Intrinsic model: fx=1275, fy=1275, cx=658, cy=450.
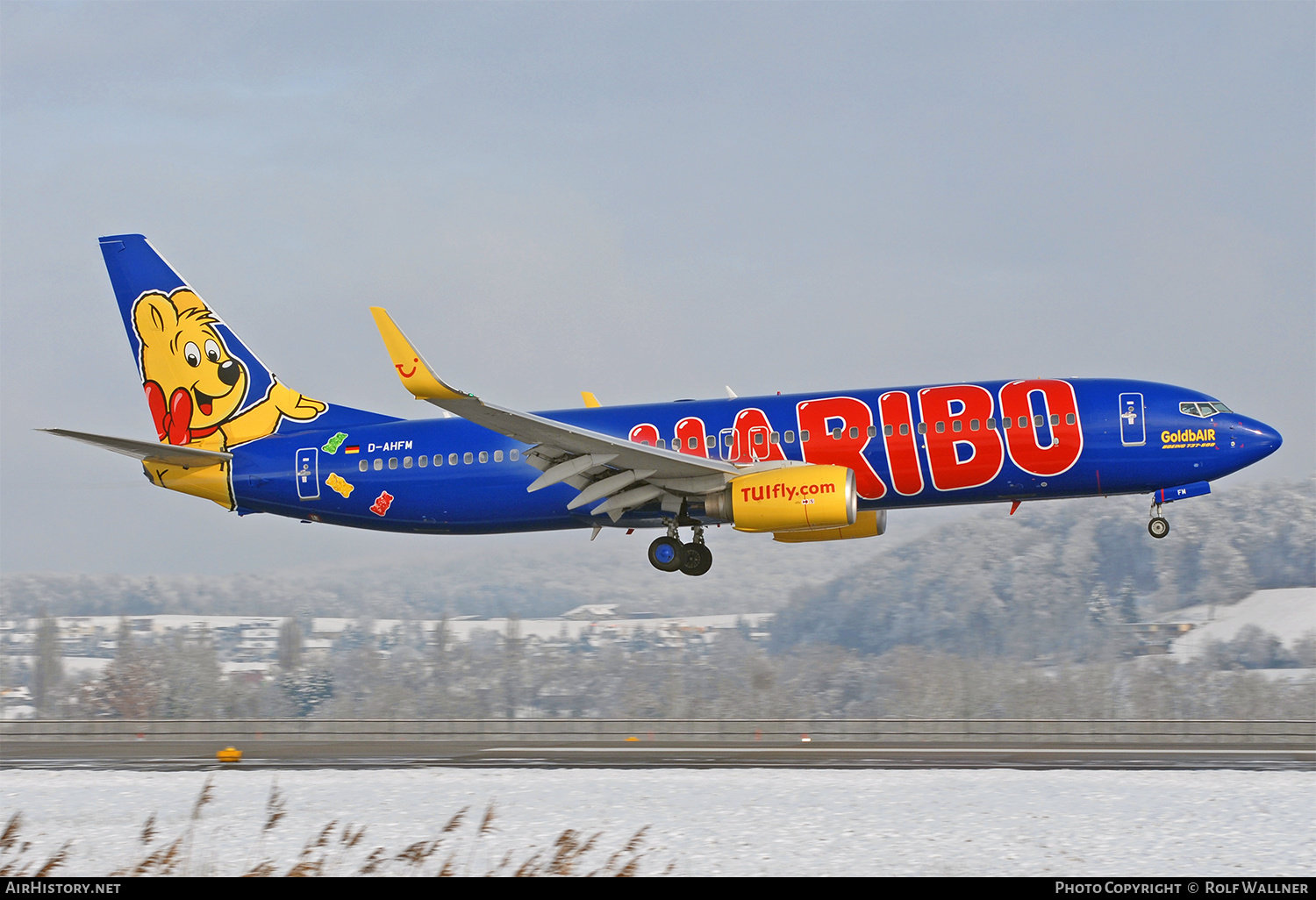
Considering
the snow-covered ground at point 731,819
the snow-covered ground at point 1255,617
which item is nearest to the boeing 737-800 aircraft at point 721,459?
the snow-covered ground at point 731,819

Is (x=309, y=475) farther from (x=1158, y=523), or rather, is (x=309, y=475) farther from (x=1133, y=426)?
(x=1158, y=523)

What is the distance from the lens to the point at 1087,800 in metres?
20.3

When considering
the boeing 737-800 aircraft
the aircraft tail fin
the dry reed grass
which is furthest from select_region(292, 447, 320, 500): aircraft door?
the dry reed grass

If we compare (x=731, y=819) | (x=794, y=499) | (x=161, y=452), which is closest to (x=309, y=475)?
(x=161, y=452)

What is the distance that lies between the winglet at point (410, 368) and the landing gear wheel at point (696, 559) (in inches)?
308

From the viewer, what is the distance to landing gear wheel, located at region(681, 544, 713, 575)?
30203 mm

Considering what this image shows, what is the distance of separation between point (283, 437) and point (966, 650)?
5205cm

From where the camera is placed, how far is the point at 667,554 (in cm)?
3028

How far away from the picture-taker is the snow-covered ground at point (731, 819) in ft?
52.1

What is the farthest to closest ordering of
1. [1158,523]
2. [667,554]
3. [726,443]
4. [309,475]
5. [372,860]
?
[309,475]
[667,554]
[726,443]
[1158,523]
[372,860]

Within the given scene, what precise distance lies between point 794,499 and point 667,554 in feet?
14.5

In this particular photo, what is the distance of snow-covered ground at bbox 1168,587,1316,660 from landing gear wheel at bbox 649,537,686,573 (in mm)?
61339

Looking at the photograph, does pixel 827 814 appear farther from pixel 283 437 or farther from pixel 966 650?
pixel 966 650

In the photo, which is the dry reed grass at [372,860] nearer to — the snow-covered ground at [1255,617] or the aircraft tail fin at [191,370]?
the aircraft tail fin at [191,370]
